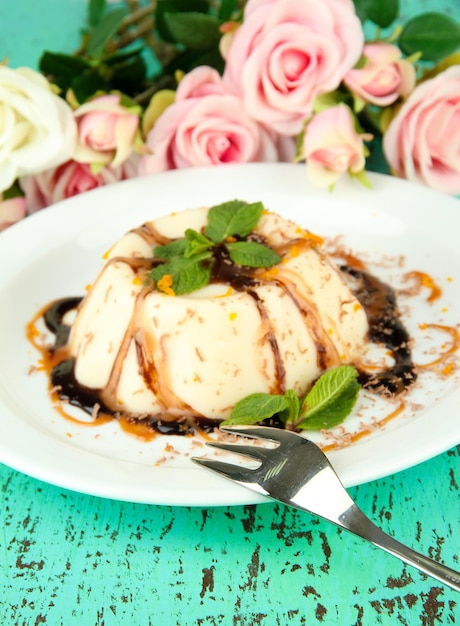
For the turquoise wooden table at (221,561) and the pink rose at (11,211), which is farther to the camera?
the pink rose at (11,211)

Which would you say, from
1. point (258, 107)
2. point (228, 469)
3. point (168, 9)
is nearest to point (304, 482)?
point (228, 469)

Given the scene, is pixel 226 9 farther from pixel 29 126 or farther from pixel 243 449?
pixel 243 449

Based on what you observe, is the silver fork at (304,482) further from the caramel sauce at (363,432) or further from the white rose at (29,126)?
the white rose at (29,126)

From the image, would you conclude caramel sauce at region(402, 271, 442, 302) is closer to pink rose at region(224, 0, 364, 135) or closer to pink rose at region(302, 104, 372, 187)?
pink rose at region(302, 104, 372, 187)

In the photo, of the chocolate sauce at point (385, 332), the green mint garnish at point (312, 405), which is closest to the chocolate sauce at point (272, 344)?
the chocolate sauce at point (385, 332)

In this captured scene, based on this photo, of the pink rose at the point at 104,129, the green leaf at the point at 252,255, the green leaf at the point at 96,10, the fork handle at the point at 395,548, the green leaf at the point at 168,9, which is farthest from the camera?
the green leaf at the point at 96,10

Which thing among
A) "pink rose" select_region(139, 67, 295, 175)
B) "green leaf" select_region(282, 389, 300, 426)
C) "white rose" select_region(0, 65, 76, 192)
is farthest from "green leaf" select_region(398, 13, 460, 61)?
"green leaf" select_region(282, 389, 300, 426)

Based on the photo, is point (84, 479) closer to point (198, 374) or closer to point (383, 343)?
point (198, 374)
